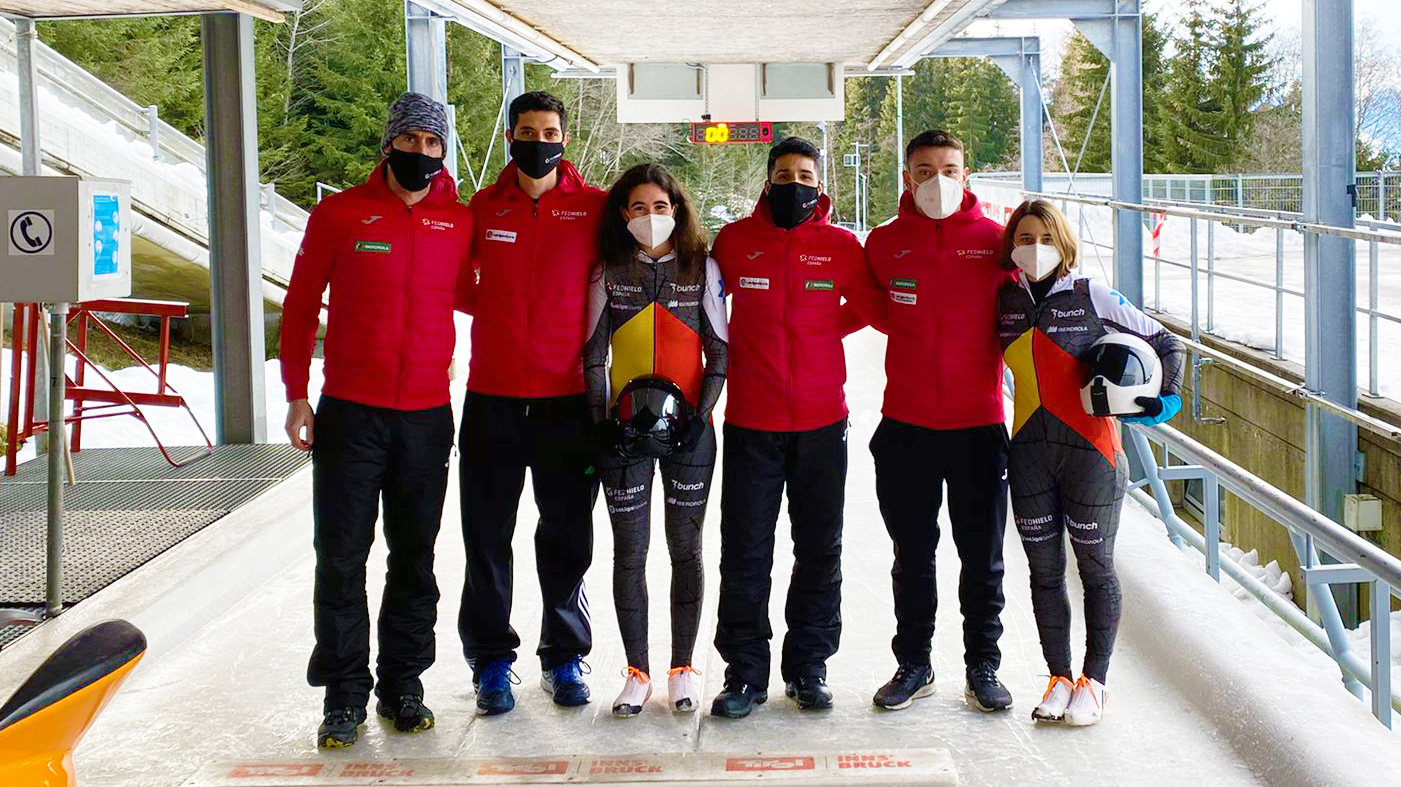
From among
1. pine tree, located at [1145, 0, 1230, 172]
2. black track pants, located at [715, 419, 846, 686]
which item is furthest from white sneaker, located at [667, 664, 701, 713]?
pine tree, located at [1145, 0, 1230, 172]

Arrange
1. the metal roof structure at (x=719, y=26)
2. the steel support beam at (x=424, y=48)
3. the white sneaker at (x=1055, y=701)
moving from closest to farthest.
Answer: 1. the white sneaker at (x=1055, y=701)
2. the metal roof structure at (x=719, y=26)
3. the steel support beam at (x=424, y=48)

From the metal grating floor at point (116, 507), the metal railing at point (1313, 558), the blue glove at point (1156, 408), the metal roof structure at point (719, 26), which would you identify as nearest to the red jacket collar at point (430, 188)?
the blue glove at point (1156, 408)

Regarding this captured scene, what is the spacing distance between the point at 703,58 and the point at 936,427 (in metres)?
9.79

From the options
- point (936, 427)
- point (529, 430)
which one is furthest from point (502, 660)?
point (936, 427)

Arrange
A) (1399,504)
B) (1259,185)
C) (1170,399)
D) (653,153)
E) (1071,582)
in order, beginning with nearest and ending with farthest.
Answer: (1170,399) → (1071,582) → (1399,504) → (1259,185) → (653,153)

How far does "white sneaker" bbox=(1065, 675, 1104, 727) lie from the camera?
398cm

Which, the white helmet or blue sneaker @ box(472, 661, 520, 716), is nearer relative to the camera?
Answer: the white helmet

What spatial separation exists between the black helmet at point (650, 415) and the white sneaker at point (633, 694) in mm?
697

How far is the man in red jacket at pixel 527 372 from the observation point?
13.0 feet

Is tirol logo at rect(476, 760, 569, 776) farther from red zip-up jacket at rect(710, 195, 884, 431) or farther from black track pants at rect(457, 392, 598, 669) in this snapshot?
red zip-up jacket at rect(710, 195, 884, 431)

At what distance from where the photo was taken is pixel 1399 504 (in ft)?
28.5

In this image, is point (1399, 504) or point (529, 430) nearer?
point (529, 430)

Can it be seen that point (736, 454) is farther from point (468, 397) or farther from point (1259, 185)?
point (1259, 185)

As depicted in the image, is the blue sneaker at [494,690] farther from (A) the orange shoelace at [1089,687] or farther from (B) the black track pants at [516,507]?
(A) the orange shoelace at [1089,687]
